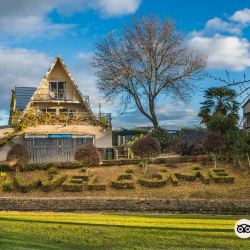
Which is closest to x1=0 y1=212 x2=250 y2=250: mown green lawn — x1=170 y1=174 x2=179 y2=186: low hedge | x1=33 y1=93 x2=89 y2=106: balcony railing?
x1=170 y1=174 x2=179 y2=186: low hedge

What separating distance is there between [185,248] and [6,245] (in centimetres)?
362

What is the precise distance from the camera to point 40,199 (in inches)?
873

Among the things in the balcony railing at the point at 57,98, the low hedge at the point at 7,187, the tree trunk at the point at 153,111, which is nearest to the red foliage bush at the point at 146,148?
the low hedge at the point at 7,187

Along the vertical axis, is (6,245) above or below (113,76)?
below

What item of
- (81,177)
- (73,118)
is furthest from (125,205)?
(73,118)

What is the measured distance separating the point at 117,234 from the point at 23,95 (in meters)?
32.7

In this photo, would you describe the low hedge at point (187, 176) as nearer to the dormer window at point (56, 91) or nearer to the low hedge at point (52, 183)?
the low hedge at point (52, 183)

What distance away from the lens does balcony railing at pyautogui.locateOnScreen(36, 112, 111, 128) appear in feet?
128

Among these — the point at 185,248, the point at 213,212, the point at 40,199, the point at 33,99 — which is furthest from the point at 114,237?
the point at 33,99

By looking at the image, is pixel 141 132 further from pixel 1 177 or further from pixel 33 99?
pixel 1 177

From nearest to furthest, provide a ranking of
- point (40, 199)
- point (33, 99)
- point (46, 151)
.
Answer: point (40, 199)
point (46, 151)
point (33, 99)

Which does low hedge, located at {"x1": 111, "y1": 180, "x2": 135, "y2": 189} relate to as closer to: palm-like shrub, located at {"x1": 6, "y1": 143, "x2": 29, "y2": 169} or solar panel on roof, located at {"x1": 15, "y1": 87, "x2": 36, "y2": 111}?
palm-like shrub, located at {"x1": 6, "y1": 143, "x2": 29, "y2": 169}

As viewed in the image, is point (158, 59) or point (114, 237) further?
point (158, 59)

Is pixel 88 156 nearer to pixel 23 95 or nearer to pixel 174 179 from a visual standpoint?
pixel 174 179
